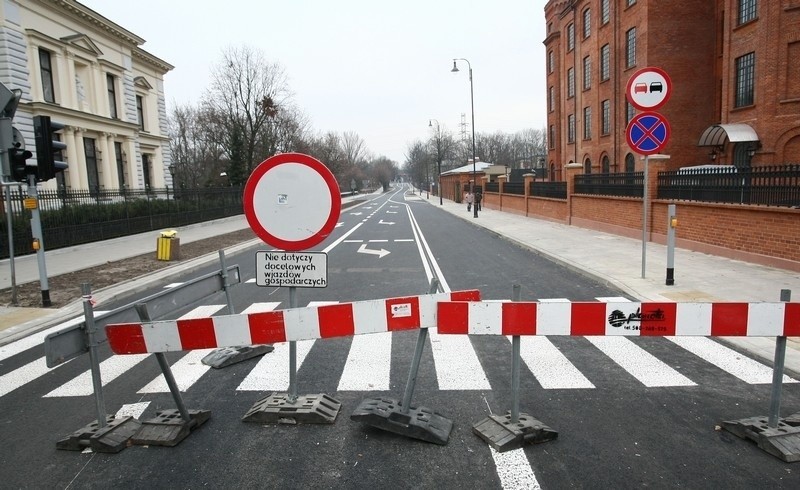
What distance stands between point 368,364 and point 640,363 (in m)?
3.01

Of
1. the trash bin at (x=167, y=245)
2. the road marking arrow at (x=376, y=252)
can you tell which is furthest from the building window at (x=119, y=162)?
the road marking arrow at (x=376, y=252)

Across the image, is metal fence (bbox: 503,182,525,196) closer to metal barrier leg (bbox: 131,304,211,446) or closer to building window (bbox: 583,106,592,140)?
building window (bbox: 583,106,592,140)

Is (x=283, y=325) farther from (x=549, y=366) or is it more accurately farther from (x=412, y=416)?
(x=549, y=366)

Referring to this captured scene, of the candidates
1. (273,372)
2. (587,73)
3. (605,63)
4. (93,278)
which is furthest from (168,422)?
(587,73)

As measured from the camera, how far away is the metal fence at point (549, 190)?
960 inches

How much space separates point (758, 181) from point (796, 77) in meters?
15.9

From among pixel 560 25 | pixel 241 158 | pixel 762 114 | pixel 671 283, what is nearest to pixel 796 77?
pixel 762 114

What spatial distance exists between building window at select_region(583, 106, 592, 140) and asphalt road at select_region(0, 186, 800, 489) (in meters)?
36.4

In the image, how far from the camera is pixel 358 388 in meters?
5.09

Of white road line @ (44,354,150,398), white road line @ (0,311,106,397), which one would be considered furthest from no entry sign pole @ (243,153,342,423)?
white road line @ (0,311,106,397)

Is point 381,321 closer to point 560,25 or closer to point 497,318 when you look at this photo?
point 497,318

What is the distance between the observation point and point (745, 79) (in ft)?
84.0

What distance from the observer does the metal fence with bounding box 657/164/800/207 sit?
1074 cm

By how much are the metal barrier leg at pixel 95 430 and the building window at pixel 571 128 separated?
4492 centimetres
